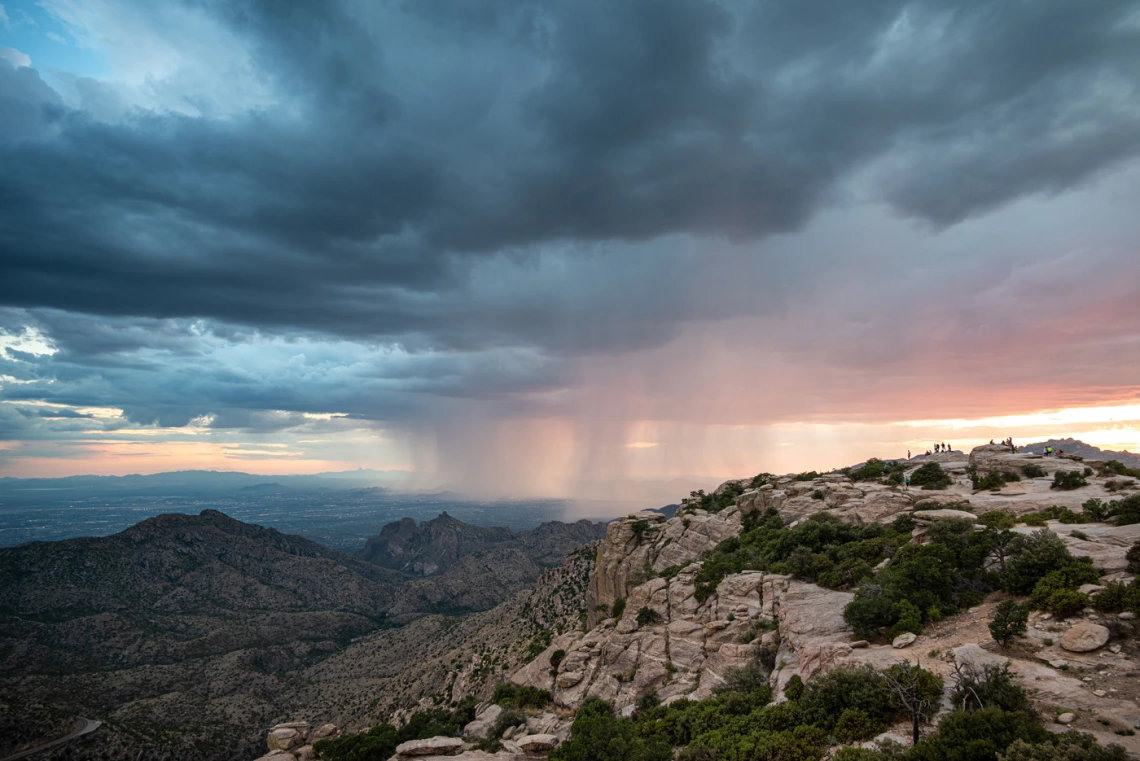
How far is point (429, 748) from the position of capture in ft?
106

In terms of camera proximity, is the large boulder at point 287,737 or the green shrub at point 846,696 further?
the large boulder at point 287,737

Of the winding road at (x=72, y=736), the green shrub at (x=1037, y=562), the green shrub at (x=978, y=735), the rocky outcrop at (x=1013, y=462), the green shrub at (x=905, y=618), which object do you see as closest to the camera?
the green shrub at (x=978, y=735)

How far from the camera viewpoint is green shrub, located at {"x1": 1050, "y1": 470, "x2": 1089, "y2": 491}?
41.0m

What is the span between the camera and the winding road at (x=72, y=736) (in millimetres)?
78812

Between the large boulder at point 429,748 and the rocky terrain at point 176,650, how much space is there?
3534 centimetres

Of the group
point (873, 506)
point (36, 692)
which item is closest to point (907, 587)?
point (873, 506)

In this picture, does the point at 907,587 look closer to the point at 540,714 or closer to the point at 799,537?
the point at 799,537

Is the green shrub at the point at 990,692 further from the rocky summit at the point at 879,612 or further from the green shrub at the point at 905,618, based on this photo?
the green shrub at the point at 905,618

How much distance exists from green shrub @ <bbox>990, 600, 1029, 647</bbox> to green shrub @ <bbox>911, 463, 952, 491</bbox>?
114ft

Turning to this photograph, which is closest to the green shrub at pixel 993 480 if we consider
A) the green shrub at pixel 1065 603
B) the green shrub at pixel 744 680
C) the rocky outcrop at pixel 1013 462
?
the rocky outcrop at pixel 1013 462

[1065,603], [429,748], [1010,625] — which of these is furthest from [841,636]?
[429,748]

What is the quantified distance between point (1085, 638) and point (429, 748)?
34.0m

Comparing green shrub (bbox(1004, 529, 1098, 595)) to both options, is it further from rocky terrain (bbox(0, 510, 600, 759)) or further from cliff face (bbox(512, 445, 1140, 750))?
rocky terrain (bbox(0, 510, 600, 759))

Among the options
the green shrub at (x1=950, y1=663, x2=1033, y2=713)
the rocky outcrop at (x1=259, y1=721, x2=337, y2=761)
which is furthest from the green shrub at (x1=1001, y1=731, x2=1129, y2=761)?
the rocky outcrop at (x1=259, y1=721, x2=337, y2=761)
